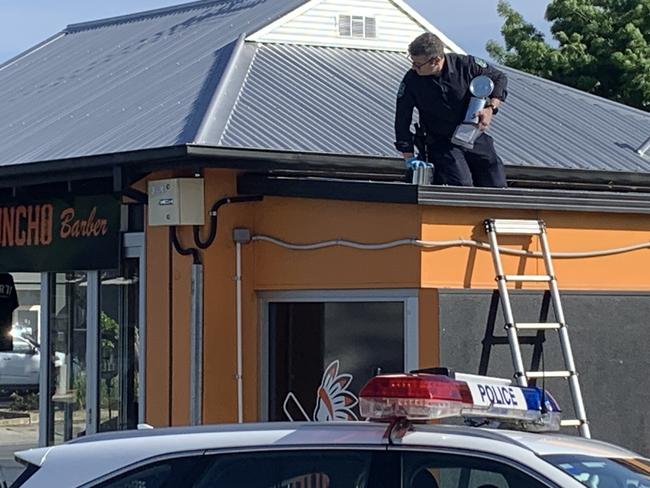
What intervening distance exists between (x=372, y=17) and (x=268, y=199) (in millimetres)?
4281

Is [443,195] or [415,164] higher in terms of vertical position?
[415,164]

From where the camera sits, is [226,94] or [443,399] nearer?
[443,399]

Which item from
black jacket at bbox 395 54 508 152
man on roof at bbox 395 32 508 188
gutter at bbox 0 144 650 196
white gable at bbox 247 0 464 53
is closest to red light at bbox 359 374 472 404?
man on roof at bbox 395 32 508 188

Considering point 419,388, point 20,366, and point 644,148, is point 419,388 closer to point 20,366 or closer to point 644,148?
point 644,148

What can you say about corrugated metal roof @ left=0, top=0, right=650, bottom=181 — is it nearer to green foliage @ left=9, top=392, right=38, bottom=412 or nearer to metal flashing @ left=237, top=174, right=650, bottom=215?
metal flashing @ left=237, top=174, right=650, bottom=215

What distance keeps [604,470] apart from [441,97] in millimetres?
4425

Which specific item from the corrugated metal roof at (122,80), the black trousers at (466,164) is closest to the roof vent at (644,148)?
the black trousers at (466,164)

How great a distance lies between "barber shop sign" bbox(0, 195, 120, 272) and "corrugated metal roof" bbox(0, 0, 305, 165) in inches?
20.8

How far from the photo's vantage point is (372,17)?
1334 cm

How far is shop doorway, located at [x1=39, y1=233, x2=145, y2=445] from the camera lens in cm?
1054

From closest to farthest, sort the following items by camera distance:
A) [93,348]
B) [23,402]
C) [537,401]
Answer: [537,401] < [93,348] < [23,402]

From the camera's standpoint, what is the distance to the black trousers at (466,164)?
8.91m

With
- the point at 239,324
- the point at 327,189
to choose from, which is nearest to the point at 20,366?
the point at 239,324

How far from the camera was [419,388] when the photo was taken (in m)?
4.85
